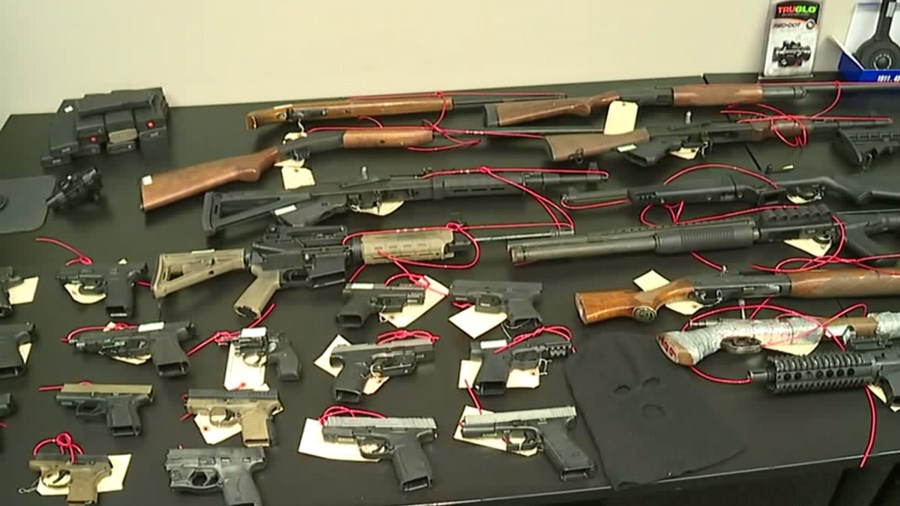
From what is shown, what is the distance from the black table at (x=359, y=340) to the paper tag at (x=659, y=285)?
0.08ft

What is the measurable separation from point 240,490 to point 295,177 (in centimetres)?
107

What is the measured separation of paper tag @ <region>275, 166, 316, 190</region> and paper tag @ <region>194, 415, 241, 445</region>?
32.0 inches

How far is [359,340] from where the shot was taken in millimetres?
1952

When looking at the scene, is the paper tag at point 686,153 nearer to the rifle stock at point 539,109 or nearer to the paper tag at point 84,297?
the rifle stock at point 539,109

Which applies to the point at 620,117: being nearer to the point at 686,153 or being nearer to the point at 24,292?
the point at 686,153

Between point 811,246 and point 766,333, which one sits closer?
point 766,333

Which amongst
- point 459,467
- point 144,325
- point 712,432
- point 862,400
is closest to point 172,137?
point 144,325

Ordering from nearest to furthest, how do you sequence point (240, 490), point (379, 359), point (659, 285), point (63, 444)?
point (240, 490) → point (63, 444) → point (379, 359) → point (659, 285)

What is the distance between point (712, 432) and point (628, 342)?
0.29 m

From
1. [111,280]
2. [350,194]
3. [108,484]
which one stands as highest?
[350,194]

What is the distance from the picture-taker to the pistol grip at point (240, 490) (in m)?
1.62

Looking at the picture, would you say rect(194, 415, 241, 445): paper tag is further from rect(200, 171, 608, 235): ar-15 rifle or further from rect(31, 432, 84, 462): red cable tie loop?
rect(200, 171, 608, 235): ar-15 rifle

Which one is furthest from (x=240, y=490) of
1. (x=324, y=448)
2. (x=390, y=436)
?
(x=390, y=436)

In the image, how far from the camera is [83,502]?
1.63 meters
